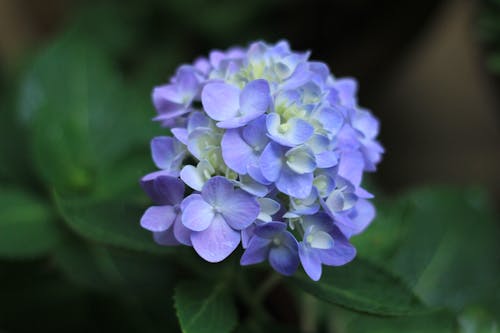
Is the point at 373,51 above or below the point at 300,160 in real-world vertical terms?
below

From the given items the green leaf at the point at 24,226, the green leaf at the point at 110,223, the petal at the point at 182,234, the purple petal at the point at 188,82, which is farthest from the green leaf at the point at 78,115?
the petal at the point at 182,234

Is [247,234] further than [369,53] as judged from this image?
No

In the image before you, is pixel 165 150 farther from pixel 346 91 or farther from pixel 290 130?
pixel 346 91

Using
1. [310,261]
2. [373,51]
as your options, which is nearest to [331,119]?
[310,261]

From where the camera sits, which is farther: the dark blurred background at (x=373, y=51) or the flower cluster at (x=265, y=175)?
the dark blurred background at (x=373, y=51)

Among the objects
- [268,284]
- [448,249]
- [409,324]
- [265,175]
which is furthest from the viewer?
[448,249]

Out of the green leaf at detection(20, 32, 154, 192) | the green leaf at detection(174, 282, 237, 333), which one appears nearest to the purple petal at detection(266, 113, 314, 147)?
the green leaf at detection(174, 282, 237, 333)

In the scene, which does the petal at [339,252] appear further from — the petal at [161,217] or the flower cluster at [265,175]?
the petal at [161,217]
